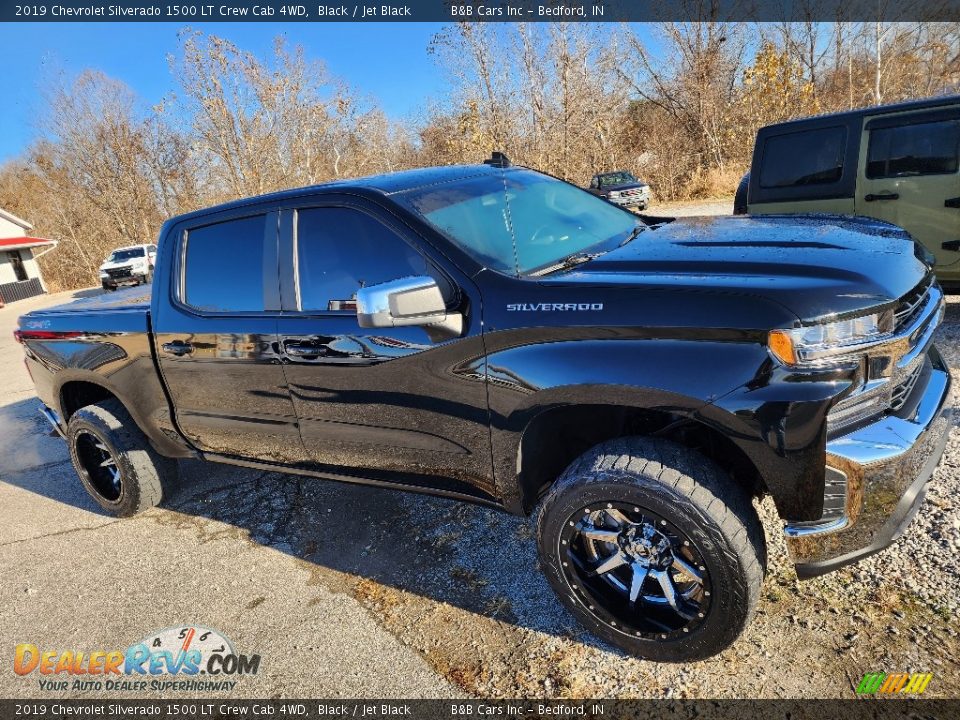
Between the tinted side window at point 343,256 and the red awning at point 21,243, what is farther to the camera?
the red awning at point 21,243

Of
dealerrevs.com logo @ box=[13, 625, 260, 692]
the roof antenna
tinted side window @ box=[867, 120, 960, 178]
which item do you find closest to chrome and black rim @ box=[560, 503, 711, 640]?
dealerrevs.com logo @ box=[13, 625, 260, 692]

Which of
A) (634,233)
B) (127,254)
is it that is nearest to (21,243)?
(127,254)

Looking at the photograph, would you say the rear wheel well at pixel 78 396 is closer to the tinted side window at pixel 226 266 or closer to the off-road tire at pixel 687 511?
the tinted side window at pixel 226 266

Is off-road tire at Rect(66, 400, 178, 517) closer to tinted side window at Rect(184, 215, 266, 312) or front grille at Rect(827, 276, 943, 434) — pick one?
tinted side window at Rect(184, 215, 266, 312)

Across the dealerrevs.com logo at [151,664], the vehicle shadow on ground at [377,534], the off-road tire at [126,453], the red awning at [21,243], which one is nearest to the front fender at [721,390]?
the vehicle shadow on ground at [377,534]

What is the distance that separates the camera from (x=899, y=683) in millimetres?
2051

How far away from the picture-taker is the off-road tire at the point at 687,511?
6.61ft

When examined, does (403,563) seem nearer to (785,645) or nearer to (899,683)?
(785,645)

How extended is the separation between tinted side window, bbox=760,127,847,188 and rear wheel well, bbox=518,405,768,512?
447 cm

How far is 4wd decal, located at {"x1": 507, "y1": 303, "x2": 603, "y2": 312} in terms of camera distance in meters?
2.12

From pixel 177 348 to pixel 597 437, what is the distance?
7.66 ft

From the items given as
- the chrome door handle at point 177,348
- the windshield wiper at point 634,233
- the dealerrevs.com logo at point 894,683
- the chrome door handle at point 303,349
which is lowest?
the dealerrevs.com logo at point 894,683

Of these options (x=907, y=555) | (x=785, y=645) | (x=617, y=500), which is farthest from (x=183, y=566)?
(x=907, y=555)

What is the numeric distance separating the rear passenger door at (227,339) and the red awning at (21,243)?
3655 cm
